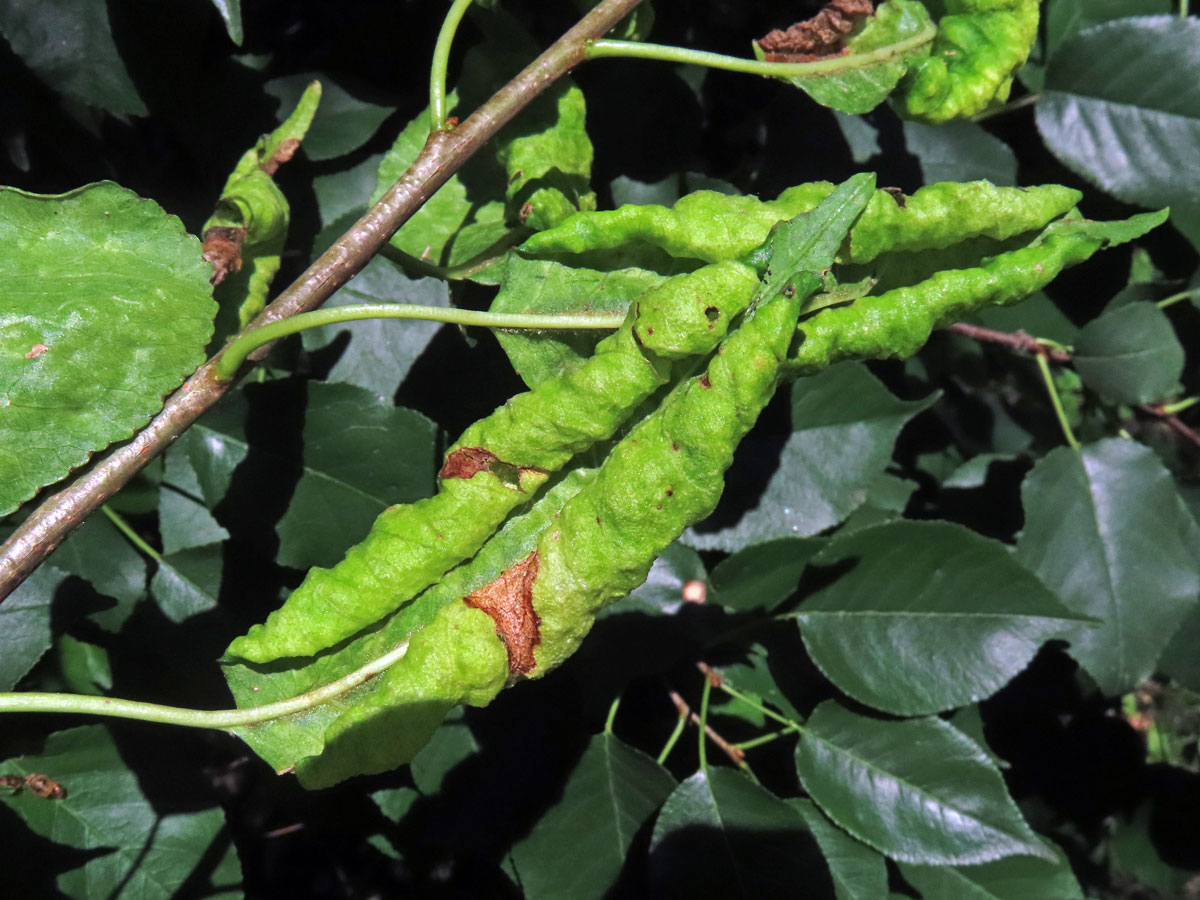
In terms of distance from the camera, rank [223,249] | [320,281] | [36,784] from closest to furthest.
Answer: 1. [320,281]
2. [223,249]
3. [36,784]

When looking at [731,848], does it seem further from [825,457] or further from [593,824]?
[825,457]

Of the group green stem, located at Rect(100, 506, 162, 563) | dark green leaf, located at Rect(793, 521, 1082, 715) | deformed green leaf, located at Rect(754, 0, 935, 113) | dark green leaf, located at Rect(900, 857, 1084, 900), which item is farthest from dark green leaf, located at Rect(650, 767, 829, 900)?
deformed green leaf, located at Rect(754, 0, 935, 113)

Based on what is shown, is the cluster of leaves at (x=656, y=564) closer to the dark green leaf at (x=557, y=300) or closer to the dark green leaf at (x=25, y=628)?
the dark green leaf at (x=25, y=628)

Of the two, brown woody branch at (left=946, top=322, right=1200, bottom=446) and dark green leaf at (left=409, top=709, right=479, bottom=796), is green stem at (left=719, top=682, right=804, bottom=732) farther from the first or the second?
brown woody branch at (left=946, top=322, right=1200, bottom=446)

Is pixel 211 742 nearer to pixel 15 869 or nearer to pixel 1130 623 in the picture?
pixel 15 869

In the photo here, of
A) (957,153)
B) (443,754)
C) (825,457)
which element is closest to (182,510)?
(443,754)
